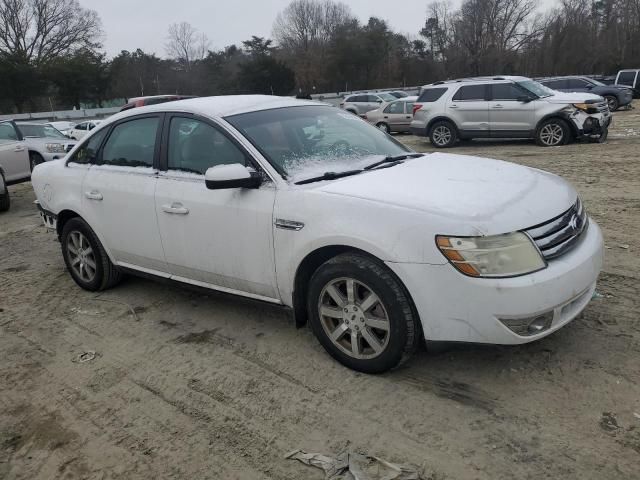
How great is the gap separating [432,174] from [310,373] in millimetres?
1500

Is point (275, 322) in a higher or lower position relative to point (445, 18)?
lower

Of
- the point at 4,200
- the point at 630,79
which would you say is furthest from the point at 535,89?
the point at 630,79

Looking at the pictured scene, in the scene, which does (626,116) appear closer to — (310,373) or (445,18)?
(310,373)

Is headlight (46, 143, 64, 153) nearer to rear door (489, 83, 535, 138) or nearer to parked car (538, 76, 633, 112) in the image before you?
rear door (489, 83, 535, 138)

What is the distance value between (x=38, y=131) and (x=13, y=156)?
9.86ft

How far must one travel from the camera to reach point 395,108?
757 inches

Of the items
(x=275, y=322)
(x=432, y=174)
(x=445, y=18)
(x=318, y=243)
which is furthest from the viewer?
(x=445, y=18)

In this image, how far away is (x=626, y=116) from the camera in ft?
→ 65.2

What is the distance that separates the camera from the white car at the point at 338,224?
2910 millimetres

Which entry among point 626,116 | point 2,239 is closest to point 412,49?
point 626,116

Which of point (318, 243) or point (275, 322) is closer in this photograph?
point (318, 243)

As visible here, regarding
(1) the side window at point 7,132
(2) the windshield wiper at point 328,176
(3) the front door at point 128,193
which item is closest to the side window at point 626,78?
(1) the side window at point 7,132

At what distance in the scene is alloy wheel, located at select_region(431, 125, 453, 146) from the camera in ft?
47.5

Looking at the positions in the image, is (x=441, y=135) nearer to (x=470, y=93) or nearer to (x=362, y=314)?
(x=470, y=93)
